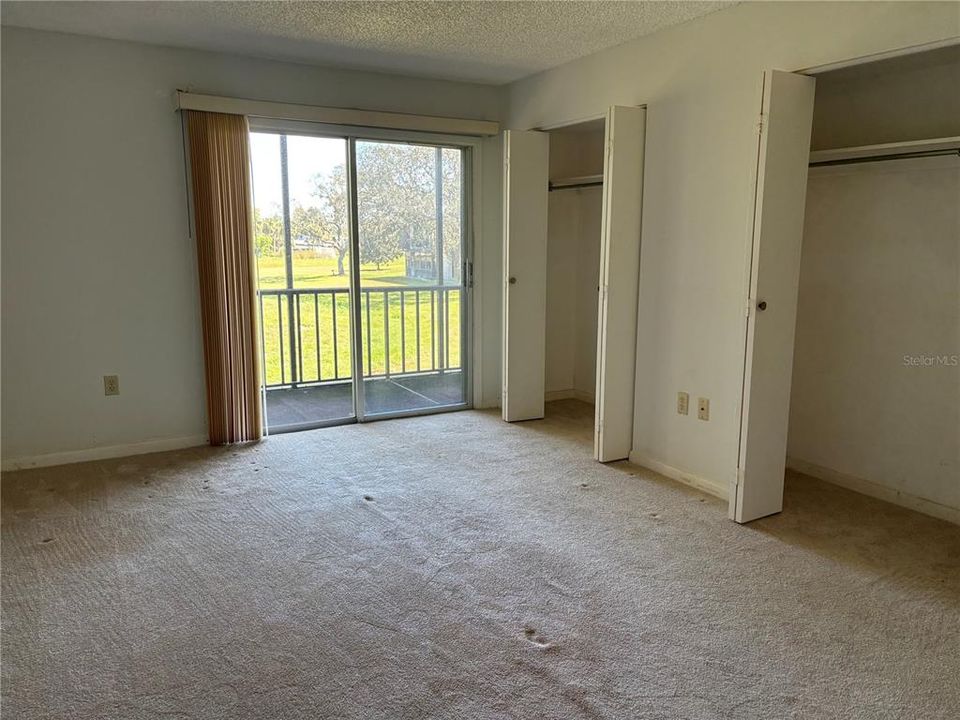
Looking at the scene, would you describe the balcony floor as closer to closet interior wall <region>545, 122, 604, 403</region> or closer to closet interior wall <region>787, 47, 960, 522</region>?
closet interior wall <region>545, 122, 604, 403</region>

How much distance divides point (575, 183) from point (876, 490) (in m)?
2.82

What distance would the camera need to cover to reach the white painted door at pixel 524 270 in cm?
444

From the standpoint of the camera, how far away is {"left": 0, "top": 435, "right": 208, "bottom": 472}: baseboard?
371cm

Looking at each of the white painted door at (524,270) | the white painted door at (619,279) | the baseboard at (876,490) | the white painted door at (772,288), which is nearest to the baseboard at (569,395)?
the white painted door at (524,270)

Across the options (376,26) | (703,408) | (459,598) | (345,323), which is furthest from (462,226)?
(459,598)

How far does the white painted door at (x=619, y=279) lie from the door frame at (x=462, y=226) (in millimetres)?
1366

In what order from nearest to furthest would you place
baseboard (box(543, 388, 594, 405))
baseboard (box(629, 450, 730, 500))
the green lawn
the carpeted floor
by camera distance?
1. the carpeted floor
2. baseboard (box(629, 450, 730, 500))
3. the green lawn
4. baseboard (box(543, 388, 594, 405))

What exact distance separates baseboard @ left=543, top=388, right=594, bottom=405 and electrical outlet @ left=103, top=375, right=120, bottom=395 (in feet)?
10.2

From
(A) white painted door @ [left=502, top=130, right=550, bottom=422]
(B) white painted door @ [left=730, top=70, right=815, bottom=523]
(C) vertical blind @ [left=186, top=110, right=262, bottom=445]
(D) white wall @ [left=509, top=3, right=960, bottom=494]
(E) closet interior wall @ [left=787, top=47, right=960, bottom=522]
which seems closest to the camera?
(B) white painted door @ [left=730, top=70, right=815, bottom=523]

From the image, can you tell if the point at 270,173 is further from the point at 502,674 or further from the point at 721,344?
the point at 502,674

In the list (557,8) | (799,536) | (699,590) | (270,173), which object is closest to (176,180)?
(270,173)

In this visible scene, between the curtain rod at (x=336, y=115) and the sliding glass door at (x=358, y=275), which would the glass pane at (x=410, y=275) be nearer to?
the sliding glass door at (x=358, y=275)

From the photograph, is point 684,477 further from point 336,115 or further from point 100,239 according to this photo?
point 100,239

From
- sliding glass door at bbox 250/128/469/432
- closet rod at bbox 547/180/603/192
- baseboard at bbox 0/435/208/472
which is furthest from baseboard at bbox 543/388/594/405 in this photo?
baseboard at bbox 0/435/208/472
